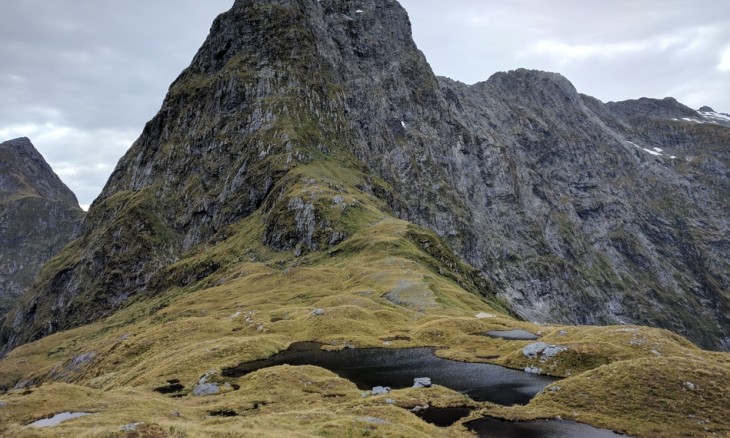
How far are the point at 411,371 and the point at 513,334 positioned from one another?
3406 cm

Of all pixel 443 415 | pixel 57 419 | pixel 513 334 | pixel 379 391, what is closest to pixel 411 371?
pixel 379 391

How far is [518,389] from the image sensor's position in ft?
172

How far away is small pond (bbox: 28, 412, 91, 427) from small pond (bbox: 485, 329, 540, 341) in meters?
67.6

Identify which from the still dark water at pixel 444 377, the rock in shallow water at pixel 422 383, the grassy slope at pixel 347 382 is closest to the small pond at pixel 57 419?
the grassy slope at pixel 347 382

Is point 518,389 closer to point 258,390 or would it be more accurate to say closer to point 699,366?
point 699,366

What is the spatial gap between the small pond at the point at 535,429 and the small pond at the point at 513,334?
1870 inches

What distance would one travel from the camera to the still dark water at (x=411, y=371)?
52719 mm

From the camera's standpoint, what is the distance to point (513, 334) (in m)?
89.8

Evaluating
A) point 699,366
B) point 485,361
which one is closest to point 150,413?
point 485,361

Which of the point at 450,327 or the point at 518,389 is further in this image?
the point at 450,327

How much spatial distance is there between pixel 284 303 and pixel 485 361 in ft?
271

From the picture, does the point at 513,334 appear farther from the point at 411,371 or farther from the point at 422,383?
the point at 422,383

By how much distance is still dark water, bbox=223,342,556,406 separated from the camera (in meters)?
52.7

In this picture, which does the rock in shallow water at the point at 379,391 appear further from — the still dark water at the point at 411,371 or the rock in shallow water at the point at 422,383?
the still dark water at the point at 411,371
